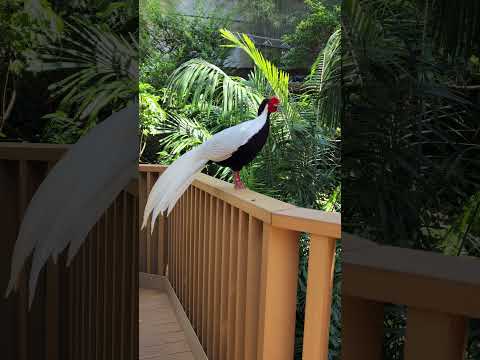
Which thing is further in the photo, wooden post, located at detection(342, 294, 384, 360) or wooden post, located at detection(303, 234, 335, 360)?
wooden post, located at detection(303, 234, 335, 360)

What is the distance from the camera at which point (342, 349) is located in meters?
0.76

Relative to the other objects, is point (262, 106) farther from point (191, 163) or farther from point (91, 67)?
point (91, 67)

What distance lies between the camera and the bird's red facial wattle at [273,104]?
100 centimetres

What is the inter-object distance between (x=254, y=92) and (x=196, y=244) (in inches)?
16.3

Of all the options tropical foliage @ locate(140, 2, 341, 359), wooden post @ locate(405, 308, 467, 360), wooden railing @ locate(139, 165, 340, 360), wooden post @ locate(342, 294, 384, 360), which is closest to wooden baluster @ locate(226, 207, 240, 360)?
wooden railing @ locate(139, 165, 340, 360)

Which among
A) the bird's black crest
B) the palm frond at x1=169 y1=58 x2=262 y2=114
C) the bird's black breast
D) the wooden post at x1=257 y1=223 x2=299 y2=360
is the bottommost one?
the wooden post at x1=257 y1=223 x2=299 y2=360

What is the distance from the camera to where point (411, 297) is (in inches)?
25.5

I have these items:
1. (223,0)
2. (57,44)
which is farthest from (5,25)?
(223,0)

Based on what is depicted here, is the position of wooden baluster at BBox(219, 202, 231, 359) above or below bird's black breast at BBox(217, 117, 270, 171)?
below

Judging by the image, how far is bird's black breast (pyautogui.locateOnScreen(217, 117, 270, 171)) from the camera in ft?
3.29

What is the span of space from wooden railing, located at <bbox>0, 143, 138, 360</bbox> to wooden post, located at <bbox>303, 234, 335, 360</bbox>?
40cm

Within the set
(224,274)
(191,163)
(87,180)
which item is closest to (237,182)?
(191,163)

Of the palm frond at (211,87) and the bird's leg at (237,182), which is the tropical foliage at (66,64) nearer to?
the palm frond at (211,87)

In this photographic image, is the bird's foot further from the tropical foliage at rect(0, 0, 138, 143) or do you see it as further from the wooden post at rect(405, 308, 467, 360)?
the wooden post at rect(405, 308, 467, 360)
